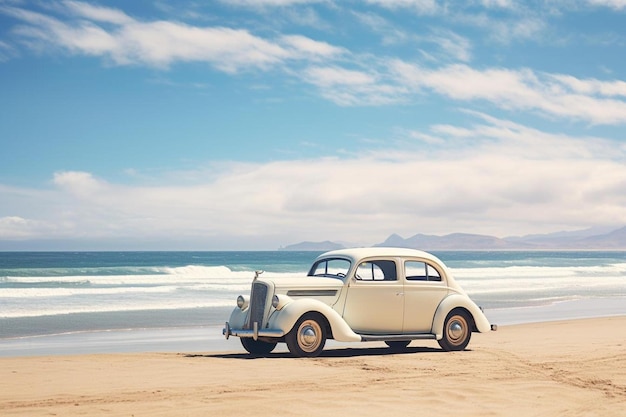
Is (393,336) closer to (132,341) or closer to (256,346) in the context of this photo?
(256,346)

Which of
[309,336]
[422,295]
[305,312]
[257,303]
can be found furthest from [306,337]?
[422,295]

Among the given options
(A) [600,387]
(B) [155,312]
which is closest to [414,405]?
(A) [600,387]

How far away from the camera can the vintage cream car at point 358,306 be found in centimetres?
1227

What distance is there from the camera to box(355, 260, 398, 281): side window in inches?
514

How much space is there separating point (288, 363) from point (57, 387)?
3.35 meters

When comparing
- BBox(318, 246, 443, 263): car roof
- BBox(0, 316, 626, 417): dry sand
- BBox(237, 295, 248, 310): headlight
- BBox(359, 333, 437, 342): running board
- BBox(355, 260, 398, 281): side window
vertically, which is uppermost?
BBox(318, 246, 443, 263): car roof

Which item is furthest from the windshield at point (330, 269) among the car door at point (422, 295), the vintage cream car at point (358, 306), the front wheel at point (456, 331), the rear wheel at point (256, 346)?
the front wheel at point (456, 331)

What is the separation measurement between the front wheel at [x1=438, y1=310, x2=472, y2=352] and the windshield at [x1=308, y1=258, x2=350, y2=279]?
195 centimetres

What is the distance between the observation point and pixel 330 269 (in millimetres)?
13812

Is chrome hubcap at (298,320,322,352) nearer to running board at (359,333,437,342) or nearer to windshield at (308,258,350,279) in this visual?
running board at (359,333,437,342)

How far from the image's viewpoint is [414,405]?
8.52 meters

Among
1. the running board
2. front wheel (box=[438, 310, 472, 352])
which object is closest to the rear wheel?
the running board

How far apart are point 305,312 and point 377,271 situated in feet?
5.63

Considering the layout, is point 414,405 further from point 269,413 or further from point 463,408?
point 269,413
